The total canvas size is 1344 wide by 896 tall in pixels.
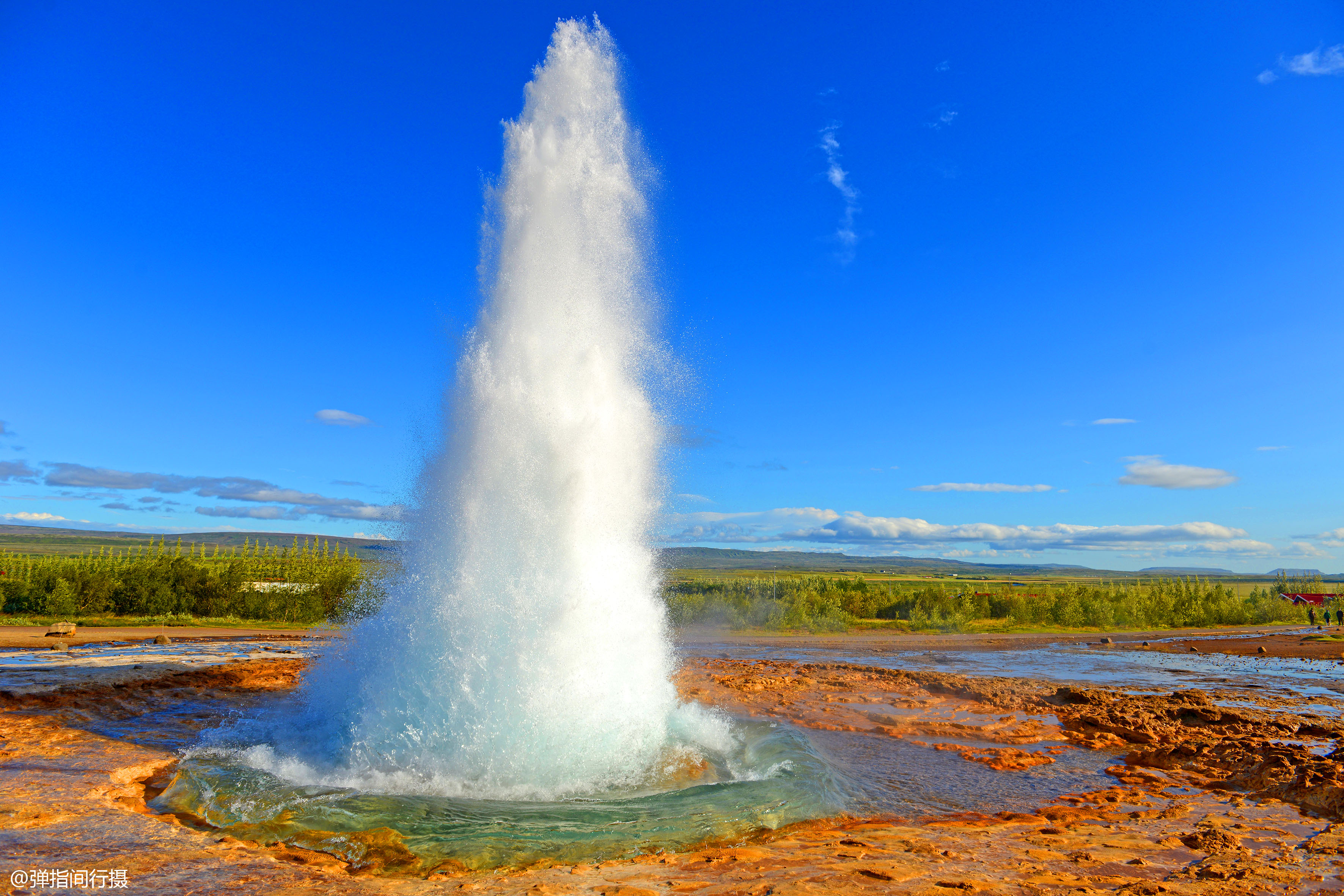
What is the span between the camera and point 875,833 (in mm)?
7434

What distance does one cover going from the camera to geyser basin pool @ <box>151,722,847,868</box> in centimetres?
677

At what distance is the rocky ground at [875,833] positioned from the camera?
5.76 meters

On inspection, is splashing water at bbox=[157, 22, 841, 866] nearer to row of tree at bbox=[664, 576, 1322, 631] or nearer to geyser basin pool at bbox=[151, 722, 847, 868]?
geyser basin pool at bbox=[151, 722, 847, 868]

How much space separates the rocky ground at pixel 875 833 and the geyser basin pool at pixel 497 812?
268 mm

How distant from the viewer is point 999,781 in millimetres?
10109

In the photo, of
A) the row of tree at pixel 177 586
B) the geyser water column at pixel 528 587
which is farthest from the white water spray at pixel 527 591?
the row of tree at pixel 177 586

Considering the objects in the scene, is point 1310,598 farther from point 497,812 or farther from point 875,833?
point 497,812

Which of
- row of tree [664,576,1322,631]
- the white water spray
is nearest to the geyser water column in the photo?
the white water spray

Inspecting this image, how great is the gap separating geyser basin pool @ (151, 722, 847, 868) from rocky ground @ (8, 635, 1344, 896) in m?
0.27

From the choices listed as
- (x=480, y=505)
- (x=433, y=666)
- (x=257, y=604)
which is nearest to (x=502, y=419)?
(x=480, y=505)

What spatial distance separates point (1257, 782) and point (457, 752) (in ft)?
36.3

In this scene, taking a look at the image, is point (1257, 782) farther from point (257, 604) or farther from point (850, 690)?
point (257, 604)

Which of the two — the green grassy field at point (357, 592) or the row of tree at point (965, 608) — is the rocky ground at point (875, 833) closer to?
the green grassy field at point (357, 592)

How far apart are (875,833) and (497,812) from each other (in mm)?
4189
